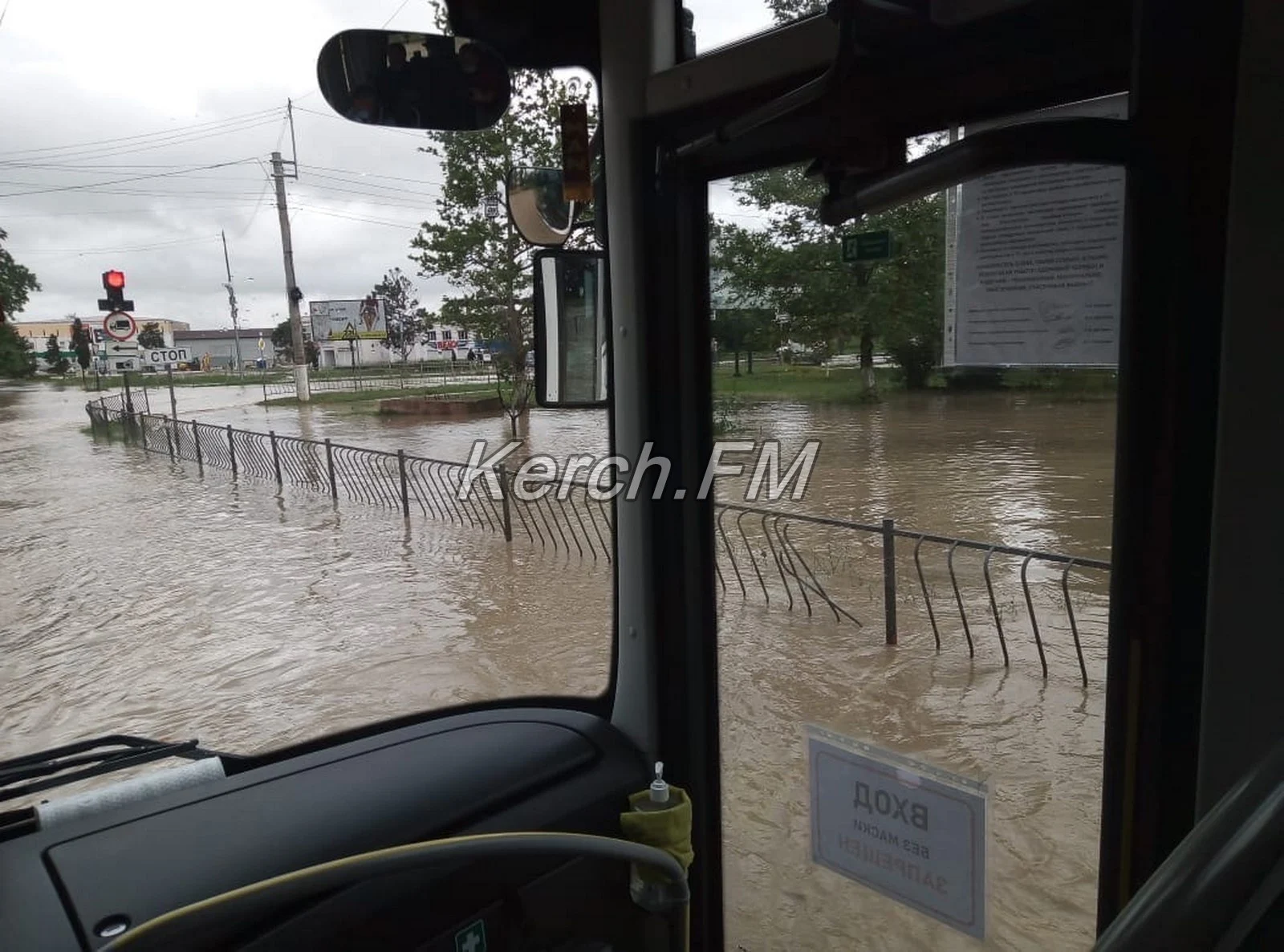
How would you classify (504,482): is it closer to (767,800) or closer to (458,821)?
(767,800)

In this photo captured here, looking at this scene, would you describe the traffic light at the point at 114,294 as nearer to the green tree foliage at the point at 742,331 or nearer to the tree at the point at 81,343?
the tree at the point at 81,343

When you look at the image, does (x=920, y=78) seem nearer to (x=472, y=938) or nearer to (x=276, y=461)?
(x=472, y=938)

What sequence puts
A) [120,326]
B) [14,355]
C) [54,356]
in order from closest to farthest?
[14,355] → [54,356] → [120,326]

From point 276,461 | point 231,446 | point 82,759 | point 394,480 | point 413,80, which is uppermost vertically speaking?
point 413,80

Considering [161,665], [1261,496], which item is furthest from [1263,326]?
[161,665]

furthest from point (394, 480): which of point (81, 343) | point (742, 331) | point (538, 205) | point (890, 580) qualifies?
point (742, 331)

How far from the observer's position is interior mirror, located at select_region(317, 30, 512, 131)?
1.27m

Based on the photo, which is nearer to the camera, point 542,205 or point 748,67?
point 748,67

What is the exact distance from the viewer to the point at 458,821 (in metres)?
1.25

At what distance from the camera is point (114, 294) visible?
5.21 feet

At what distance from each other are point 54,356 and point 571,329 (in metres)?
0.93

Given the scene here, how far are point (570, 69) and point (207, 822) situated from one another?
1276 millimetres

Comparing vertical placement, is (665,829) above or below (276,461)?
above

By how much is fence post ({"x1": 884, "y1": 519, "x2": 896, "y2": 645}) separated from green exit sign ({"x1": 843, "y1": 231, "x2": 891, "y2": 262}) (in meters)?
1.06
